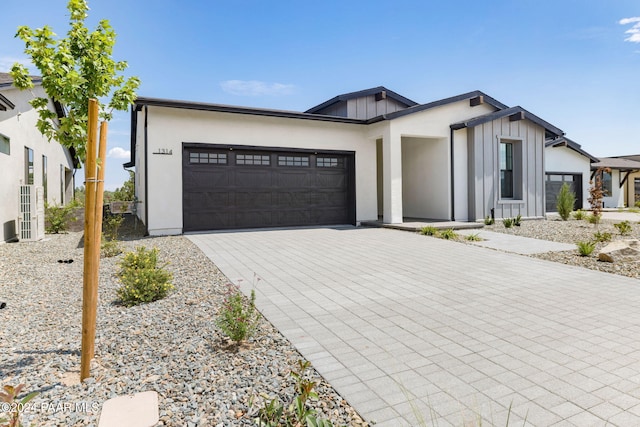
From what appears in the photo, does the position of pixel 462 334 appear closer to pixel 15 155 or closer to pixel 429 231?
pixel 429 231

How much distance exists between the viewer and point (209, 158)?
38.1 ft

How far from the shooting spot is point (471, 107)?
553 inches

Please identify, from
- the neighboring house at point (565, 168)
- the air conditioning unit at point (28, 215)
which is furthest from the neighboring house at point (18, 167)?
the neighboring house at point (565, 168)

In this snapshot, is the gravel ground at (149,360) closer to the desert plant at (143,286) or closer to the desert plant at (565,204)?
the desert plant at (143,286)

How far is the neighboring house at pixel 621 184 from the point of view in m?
24.6

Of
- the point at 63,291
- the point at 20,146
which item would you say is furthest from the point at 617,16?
the point at 20,146

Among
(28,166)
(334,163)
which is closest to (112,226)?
(28,166)

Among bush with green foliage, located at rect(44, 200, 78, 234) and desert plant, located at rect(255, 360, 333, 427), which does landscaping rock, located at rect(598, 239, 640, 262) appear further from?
bush with green foliage, located at rect(44, 200, 78, 234)

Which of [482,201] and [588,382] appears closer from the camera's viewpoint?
[588,382]

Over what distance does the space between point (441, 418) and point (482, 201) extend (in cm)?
1278

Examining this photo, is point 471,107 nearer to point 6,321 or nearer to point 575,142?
A: point 575,142

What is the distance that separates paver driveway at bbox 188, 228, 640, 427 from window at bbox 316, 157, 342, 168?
6.28 meters

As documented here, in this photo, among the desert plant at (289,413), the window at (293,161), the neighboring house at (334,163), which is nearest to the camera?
the desert plant at (289,413)

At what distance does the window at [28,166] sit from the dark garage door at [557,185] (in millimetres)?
23351
